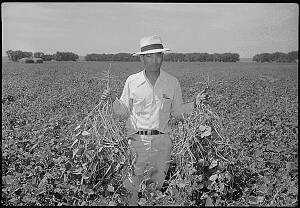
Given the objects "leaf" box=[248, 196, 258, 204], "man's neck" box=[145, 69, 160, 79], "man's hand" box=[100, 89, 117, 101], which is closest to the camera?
"leaf" box=[248, 196, 258, 204]

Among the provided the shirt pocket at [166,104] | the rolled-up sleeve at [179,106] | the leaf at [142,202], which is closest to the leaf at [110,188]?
the leaf at [142,202]

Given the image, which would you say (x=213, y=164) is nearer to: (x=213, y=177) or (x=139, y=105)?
(x=213, y=177)

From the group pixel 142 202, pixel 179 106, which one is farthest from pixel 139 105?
pixel 142 202

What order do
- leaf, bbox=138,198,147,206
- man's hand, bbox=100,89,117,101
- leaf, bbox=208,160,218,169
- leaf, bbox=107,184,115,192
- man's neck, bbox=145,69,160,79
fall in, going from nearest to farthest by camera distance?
leaf, bbox=138,198,147,206, leaf, bbox=107,184,115,192, man's hand, bbox=100,89,117,101, man's neck, bbox=145,69,160,79, leaf, bbox=208,160,218,169

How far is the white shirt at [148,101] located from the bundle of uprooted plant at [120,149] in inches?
6.2

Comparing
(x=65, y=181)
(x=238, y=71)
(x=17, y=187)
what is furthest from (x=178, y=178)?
(x=238, y=71)

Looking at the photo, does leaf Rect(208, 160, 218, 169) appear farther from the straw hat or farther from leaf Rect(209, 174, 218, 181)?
the straw hat

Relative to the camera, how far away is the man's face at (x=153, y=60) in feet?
11.0

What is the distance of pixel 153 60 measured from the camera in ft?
11.0

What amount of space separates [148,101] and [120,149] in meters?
0.45

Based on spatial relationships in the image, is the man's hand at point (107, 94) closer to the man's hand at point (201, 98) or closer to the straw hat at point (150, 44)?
the straw hat at point (150, 44)

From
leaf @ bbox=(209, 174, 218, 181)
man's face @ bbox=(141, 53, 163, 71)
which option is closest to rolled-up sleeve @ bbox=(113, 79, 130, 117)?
man's face @ bbox=(141, 53, 163, 71)

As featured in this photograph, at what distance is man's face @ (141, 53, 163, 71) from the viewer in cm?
334

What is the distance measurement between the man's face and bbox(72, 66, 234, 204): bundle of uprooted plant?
313mm
